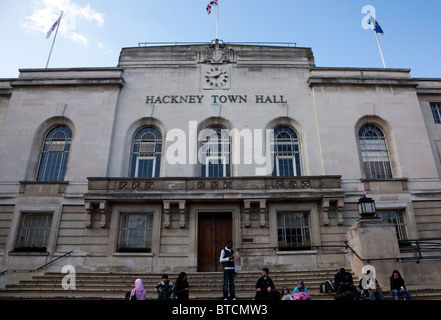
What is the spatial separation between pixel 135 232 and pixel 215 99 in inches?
415

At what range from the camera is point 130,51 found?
76.9 ft

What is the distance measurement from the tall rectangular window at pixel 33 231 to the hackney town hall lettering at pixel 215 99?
33.7 ft

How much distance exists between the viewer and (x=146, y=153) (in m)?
21.0

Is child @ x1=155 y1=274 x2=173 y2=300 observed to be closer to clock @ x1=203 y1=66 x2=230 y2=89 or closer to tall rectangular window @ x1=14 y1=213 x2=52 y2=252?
tall rectangular window @ x1=14 y1=213 x2=52 y2=252

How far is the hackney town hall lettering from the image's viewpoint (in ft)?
72.0

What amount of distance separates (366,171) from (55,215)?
2011cm

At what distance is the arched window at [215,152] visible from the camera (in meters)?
20.6

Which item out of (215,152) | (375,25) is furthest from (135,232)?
(375,25)

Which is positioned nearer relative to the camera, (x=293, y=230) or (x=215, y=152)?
(x=293, y=230)

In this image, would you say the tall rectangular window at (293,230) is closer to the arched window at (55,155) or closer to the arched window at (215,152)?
the arched window at (215,152)

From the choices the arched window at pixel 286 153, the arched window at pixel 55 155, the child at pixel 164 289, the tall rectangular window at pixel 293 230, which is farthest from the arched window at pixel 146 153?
the child at pixel 164 289

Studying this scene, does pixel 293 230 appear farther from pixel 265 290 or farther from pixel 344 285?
pixel 265 290

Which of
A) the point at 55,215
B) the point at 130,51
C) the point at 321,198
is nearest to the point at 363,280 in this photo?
the point at 321,198

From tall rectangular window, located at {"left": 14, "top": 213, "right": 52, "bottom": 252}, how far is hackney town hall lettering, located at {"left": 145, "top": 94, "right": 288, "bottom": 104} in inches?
405
